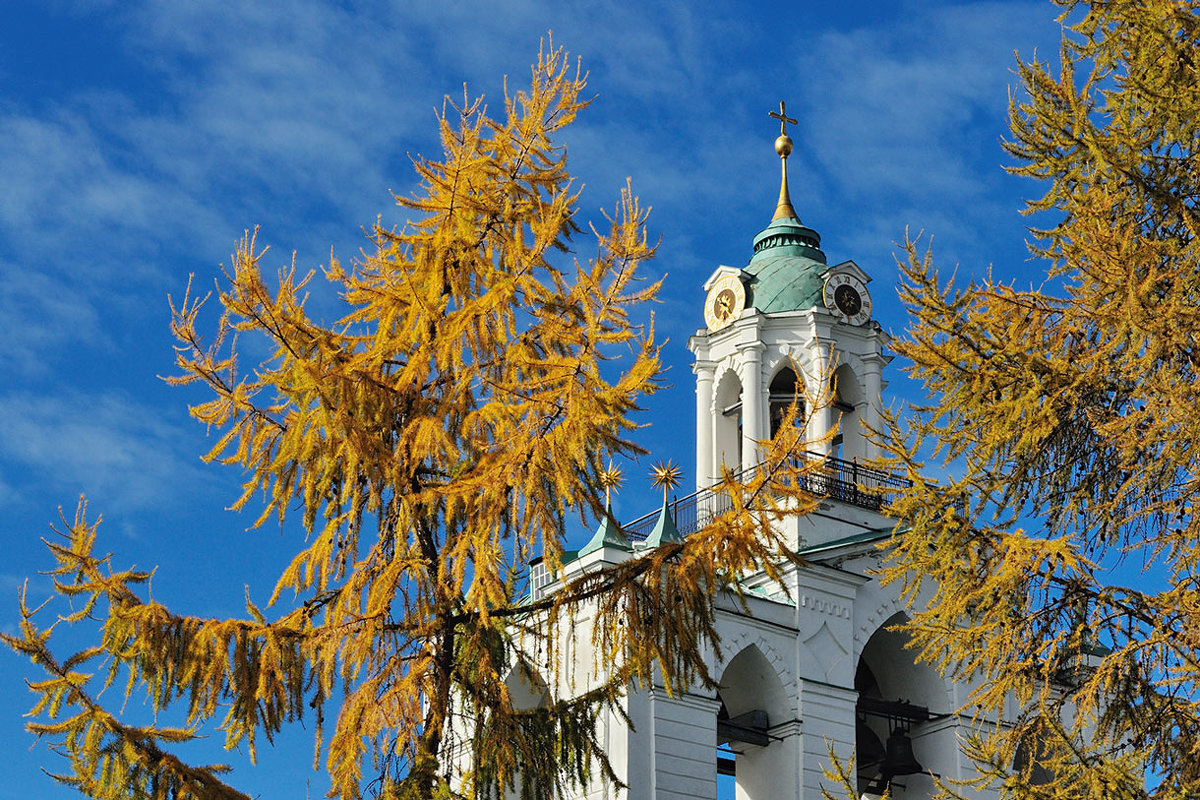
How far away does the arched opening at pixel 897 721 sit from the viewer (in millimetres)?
27094

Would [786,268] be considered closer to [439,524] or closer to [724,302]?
[724,302]

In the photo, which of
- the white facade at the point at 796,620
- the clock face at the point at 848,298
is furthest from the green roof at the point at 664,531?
the clock face at the point at 848,298

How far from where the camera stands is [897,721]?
1108 inches

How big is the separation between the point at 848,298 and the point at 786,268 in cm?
132

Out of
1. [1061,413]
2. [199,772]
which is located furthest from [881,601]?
[199,772]

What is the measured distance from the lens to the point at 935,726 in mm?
27844

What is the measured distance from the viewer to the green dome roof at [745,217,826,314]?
3031 centimetres

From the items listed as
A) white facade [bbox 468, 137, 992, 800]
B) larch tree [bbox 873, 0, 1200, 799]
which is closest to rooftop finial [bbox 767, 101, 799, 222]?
white facade [bbox 468, 137, 992, 800]

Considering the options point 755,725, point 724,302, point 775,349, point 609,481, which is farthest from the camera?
point 724,302

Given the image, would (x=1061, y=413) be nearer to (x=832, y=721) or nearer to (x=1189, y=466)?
(x=1189, y=466)

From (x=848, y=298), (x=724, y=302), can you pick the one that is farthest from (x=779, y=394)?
(x=848, y=298)

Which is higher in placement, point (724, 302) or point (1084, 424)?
point (724, 302)

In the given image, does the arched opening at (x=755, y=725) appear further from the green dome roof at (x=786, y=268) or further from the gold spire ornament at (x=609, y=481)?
the gold spire ornament at (x=609, y=481)

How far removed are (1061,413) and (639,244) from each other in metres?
4.51
